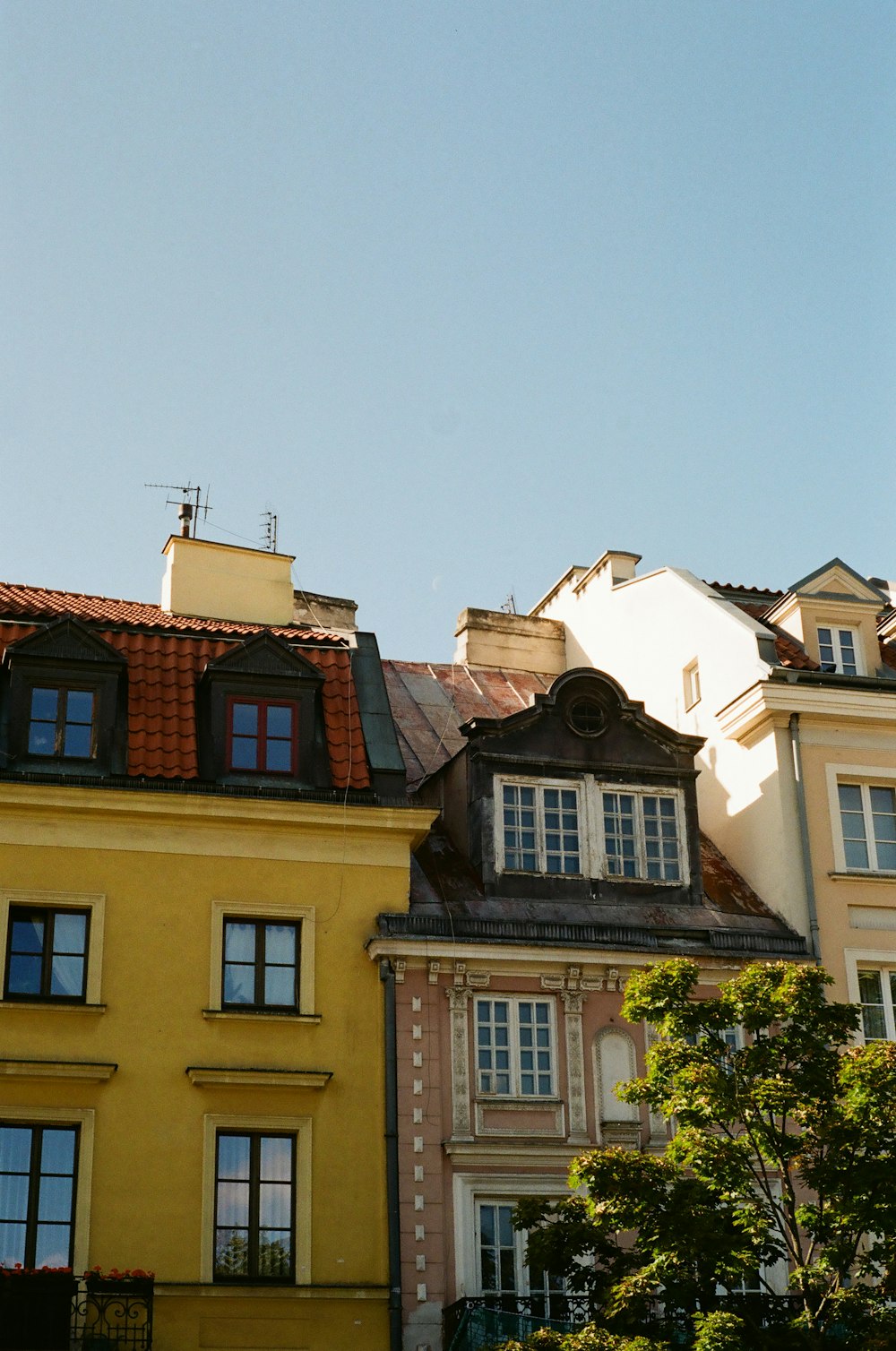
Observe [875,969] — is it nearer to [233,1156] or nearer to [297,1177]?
[297,1177]

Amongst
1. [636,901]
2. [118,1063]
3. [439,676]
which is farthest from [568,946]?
[439,676]

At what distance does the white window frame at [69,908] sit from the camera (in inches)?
952

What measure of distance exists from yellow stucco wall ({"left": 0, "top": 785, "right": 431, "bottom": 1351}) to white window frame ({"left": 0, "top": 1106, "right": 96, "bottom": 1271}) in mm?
49

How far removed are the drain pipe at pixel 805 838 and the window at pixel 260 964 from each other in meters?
7.72

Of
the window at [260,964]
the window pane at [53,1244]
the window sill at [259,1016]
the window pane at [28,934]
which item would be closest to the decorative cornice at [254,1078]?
the window sill at [259,1016]

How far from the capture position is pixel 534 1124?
25312mm

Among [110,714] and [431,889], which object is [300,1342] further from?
[110,714]

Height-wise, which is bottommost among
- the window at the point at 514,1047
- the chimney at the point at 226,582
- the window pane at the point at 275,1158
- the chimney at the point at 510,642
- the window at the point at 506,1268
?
the window at the point at 506,1268

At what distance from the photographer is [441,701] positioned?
112ft

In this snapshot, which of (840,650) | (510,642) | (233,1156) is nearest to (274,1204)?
(233,1156)

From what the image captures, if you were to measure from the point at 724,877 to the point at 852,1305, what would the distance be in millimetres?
9830

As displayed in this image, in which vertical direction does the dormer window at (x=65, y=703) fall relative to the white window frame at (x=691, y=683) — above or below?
below

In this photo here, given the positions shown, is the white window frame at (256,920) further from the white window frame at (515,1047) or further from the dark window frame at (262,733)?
the white window frame at (515,1047)

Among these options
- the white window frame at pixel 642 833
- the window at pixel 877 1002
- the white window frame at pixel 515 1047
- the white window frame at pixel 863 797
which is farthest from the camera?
the white window frame at pixel 863 797
